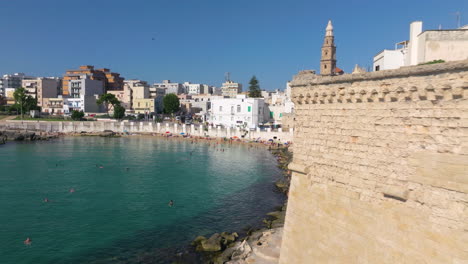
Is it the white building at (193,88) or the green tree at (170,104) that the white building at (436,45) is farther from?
the white building at (193,88)

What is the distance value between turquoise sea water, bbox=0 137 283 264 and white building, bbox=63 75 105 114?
142 feet

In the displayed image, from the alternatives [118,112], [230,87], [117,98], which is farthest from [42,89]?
[230,87]

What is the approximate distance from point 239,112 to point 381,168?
2234 inches

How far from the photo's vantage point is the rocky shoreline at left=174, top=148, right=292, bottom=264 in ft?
45.0

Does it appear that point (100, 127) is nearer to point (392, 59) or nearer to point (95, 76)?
point (95, 76)

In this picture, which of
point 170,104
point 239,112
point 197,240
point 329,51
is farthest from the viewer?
point 170,104

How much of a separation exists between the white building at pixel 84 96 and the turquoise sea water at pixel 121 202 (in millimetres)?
43386

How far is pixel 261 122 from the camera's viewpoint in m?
64.7

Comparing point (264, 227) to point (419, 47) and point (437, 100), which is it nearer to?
point (419, 47)

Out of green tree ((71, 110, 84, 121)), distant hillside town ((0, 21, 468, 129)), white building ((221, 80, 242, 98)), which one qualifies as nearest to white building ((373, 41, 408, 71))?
distant hillside town ((0, 21, 468, 129))

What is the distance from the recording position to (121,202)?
23531 millimetres

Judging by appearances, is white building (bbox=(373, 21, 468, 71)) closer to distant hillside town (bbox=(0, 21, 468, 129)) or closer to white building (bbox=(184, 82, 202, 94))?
distant hillside town (bbox=(0, 21, 468, 129))

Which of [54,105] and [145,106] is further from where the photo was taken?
[54,105]

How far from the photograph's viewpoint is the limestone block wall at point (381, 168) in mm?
5453
